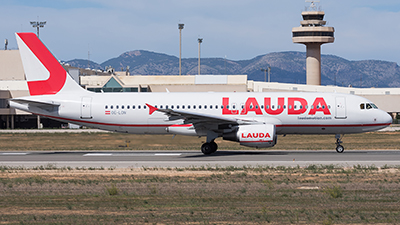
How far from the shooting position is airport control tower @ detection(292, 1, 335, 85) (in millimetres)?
140250

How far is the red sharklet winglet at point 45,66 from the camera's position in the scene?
35438 millimetres

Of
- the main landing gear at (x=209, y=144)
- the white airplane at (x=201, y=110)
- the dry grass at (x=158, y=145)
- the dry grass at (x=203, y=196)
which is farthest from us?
the dry grass at (x=158, y=145)

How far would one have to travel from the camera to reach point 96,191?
1869 centimetres

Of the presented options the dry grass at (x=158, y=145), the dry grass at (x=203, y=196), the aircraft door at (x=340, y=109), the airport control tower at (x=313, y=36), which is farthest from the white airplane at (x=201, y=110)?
the airport control tower at (x=313, y=36)

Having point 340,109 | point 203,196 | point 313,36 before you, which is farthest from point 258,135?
point 313,36

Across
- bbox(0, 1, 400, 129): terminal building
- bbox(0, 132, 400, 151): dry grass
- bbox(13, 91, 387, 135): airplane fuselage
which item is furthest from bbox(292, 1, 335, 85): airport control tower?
bbox(13, 91, 387, 135): airplane fuselage

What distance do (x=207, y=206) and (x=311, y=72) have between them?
12960cm

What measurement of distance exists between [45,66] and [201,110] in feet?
38.1

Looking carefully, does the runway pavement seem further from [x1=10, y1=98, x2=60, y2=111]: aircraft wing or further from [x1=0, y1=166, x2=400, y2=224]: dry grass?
[x1=10, y1=98, x2=60, y2=111]: aircraft wing

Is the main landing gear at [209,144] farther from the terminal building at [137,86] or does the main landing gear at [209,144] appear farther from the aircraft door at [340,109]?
the terminal building at [137,86]

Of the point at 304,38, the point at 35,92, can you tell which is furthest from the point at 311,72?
the point at 35,92

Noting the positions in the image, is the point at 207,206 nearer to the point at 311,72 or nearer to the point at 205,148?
the point at 205,148

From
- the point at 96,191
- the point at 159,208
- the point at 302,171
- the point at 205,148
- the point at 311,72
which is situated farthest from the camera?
the point at 311,72

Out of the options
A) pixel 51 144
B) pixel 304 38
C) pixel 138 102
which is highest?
pixel 304 38
